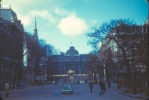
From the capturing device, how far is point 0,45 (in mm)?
48406

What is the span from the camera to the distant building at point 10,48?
56250mm

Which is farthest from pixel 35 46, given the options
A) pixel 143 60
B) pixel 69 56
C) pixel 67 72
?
pixel 69 56

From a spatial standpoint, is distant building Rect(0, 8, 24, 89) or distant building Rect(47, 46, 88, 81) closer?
distant building Rect(0, 8, 24, 89)

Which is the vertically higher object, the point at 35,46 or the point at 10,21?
the point at 10,21

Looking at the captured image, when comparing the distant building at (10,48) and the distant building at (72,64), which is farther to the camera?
the distant building at (72,64)

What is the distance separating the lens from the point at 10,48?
57000mm

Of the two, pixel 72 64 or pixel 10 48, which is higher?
pixel 72 64

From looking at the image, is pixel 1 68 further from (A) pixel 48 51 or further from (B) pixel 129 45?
(B) pixel 129 45

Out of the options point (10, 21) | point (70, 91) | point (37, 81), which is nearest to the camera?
point (70, 91)

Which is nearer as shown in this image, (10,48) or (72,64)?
(10,48)

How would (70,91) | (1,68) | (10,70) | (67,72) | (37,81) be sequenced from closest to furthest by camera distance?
(70,91), (1,68), (10,70), (37,81), (67,72)

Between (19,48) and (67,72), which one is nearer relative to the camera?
(19,48)

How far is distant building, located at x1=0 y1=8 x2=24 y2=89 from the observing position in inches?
2215

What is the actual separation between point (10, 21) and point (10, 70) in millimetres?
18125
